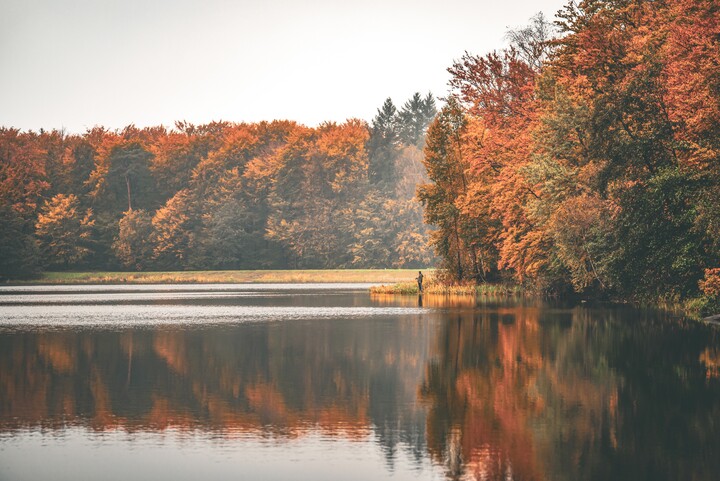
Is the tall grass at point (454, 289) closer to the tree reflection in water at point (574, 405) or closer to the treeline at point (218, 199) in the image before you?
the tree reflection in water at point (574, 405)

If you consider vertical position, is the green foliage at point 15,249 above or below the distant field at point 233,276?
above

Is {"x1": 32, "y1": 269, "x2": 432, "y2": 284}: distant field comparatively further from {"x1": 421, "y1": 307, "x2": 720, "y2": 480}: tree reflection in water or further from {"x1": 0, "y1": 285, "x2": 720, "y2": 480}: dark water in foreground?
{"x1": 421, "y1": 307, "x2": 720, "y2": 480}: tree reflection in water

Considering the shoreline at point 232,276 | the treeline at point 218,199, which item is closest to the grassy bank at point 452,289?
the shoreline at point 232,276

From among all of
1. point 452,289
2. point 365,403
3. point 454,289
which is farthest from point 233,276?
point 365,403

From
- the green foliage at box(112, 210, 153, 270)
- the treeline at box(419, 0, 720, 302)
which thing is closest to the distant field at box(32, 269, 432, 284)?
the green foliage at box(112, 210, 153, 270)

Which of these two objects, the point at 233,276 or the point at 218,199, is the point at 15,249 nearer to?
the point at 233,276

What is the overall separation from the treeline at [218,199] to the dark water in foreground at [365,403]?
316 ft

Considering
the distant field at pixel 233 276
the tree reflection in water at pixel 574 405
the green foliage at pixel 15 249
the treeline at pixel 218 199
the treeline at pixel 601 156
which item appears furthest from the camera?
the treeline at pixel 218 199

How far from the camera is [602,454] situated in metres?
13.9

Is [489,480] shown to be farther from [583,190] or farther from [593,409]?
[583,190]

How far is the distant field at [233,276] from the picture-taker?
Result: 4897 inches

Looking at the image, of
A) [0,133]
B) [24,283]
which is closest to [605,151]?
[24,283]

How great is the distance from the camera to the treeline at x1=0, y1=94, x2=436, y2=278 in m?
132

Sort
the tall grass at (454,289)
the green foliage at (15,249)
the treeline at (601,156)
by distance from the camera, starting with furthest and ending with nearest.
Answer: the green foliage at (15,249), the tall grass at (454,289), the treeline at (601,156)
